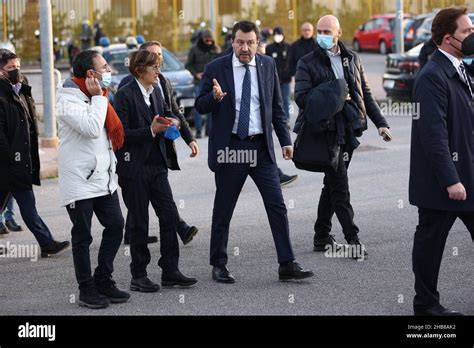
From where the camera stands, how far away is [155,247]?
10242 mm

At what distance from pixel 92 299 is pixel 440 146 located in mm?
2721

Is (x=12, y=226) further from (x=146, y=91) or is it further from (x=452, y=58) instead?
(x=452, y=58)

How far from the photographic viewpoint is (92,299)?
802cm

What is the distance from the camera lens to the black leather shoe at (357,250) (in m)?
9.47

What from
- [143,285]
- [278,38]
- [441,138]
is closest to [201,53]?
[278,38]

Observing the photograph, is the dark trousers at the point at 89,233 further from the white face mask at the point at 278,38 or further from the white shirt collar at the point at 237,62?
the white face mask at the point at 278,38

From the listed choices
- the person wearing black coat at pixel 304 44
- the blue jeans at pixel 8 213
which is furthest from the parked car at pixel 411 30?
the blue jeans at pixel 8 213

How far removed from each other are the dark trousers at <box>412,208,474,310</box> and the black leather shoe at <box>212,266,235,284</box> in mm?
1842

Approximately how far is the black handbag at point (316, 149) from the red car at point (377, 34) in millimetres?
31147

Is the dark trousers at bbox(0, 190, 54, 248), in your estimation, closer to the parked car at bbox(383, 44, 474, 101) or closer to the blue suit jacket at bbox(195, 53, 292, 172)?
the blue suit jacket at bbox(195, 53, 292, 172)

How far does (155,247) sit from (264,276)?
1601 millimetres

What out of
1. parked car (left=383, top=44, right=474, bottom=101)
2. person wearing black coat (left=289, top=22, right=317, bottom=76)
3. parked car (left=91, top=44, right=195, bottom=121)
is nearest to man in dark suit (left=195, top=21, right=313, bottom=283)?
person wearing black coat (left=289, top=22, right=317, bottom=76)
